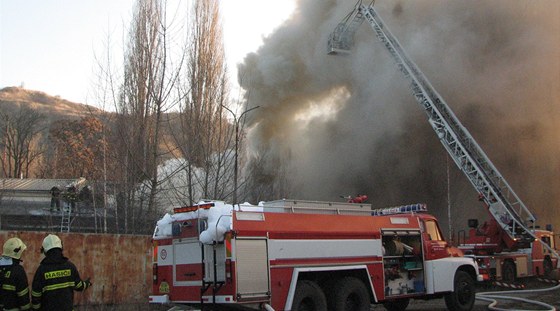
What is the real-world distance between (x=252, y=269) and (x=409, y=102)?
70.4 feet

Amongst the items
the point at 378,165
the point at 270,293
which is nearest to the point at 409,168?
the point at 378,165

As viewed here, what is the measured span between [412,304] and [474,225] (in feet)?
22.2

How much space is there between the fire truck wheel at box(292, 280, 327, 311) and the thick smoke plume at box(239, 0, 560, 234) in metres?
19.3

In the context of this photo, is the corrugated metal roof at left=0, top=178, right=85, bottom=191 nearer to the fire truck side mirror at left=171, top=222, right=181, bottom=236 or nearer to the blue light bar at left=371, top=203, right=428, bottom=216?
the blue light bar at left=371, top=203, right=428, bottom=216

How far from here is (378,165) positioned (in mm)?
30484

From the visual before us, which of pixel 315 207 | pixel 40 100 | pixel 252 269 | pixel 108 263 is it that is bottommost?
pixel 108 263

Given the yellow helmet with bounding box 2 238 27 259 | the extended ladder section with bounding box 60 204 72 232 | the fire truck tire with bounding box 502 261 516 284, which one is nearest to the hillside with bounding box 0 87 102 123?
the extended ladder section with bounding box 60 204 72 232

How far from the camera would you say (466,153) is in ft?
68.2

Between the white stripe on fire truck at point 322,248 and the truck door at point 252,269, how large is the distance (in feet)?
0.59

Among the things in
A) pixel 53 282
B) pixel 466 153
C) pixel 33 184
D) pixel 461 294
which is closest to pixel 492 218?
pixel 466 153

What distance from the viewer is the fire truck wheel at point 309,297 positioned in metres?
8.28

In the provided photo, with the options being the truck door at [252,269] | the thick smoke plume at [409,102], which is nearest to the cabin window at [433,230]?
the truck door at [252,269]

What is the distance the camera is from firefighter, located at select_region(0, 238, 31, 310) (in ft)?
17.9

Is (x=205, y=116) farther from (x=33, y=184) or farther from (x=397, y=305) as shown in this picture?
(x=33, y=184)
